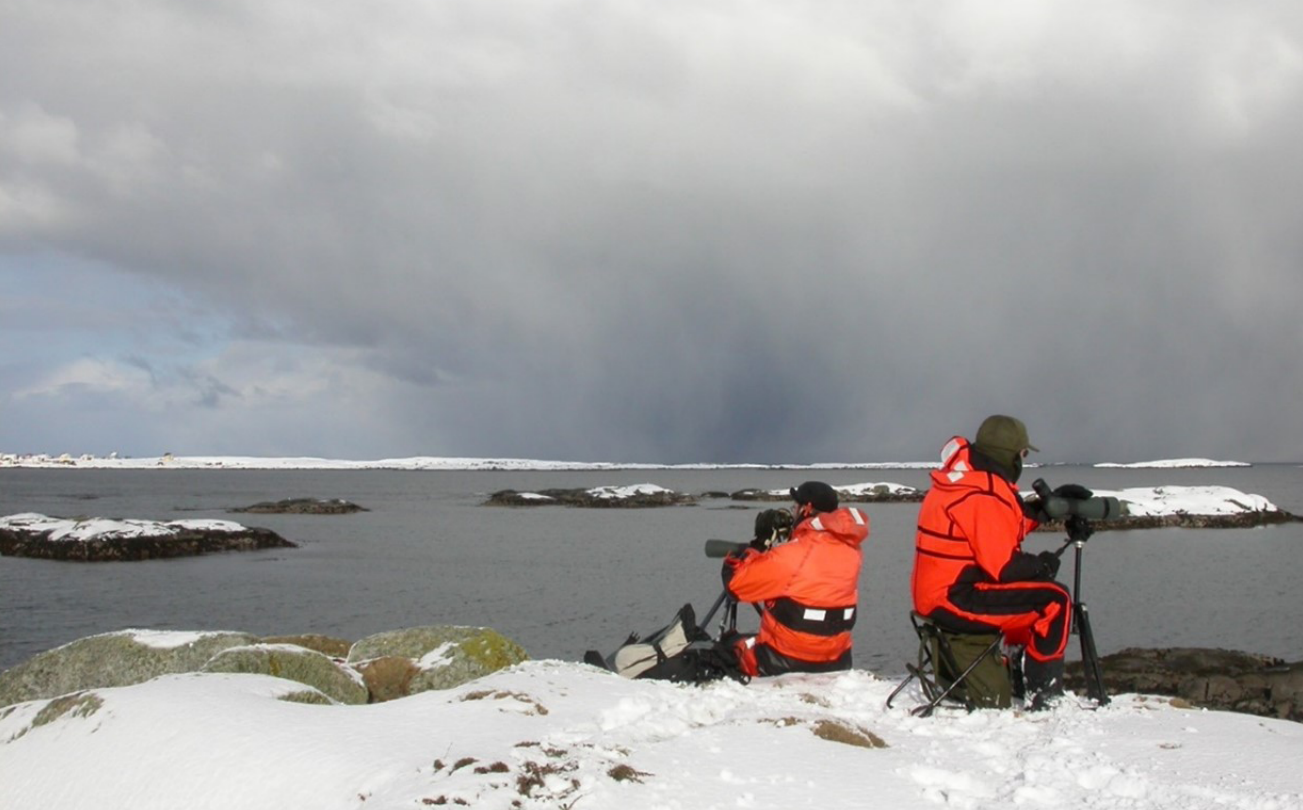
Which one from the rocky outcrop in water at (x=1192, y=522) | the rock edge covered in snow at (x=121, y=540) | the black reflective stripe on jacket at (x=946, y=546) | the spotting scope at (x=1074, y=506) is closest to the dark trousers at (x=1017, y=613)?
the black reflective stripe on jacket at (x=946, y=546)

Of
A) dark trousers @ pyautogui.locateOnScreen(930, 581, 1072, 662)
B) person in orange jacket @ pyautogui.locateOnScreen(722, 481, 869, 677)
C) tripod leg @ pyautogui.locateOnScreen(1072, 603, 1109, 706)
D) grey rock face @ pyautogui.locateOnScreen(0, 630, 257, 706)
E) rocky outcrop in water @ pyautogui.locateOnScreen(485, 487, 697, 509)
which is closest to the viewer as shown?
dark trousers @ pyautogui.locateOnScreen(930, 581, 1072, 662)

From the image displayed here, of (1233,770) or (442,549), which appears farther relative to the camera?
(442,549)

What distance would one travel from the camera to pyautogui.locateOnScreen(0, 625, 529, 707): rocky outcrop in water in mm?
9312

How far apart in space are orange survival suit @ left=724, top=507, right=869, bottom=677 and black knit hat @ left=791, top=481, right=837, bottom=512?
8 cm

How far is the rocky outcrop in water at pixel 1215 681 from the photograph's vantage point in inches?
571

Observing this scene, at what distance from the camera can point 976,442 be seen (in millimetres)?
7723

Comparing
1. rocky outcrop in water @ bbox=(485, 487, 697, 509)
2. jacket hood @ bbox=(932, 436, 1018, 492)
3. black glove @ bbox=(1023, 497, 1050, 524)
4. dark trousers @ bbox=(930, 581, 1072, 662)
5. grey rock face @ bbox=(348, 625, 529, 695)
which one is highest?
jacket hood @ bbox=(932, 436, 1018, 492)

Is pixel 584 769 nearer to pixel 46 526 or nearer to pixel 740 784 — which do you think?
pixel 740 784

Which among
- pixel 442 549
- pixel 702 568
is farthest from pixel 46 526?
pixel 702 568

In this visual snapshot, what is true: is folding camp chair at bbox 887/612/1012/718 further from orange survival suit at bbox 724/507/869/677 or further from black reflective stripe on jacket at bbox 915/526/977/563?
orange survival suit at bbox 724/507/869/677

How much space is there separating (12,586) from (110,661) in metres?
25.5

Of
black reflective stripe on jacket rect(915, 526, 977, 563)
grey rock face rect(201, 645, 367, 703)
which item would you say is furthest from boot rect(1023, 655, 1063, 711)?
grey rock face rect(201, 645, 367, 703)

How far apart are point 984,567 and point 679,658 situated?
311cm

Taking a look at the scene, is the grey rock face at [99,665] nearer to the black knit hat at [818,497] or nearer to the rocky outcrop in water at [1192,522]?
the black knit hat at [818,497]
